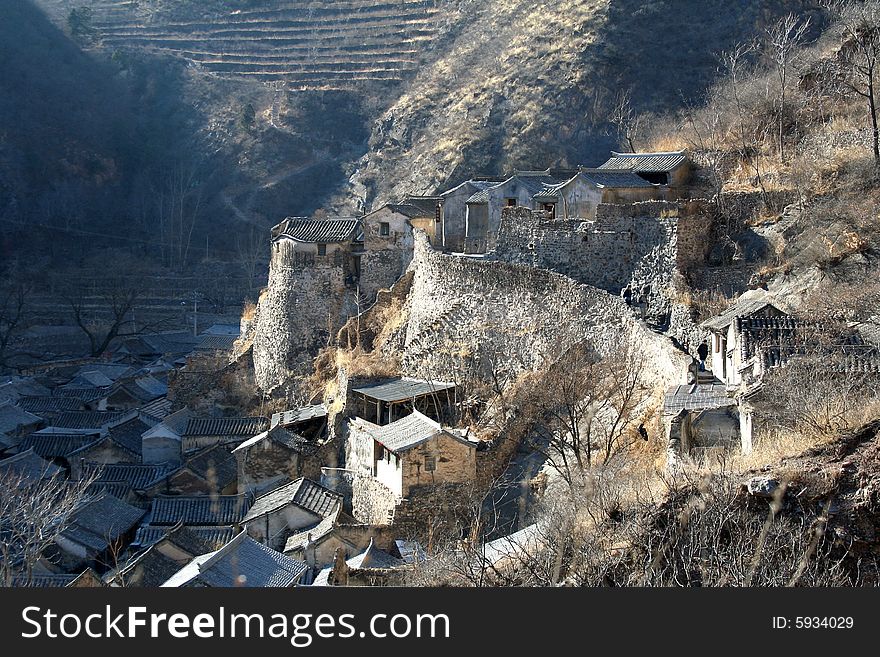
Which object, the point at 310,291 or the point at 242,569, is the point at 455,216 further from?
the point at 242,569

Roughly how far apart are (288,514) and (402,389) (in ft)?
12.6

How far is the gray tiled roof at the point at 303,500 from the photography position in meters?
21.7

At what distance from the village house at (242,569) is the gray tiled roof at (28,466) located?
8.19 m

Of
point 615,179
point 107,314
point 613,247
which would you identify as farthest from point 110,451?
point 107,314

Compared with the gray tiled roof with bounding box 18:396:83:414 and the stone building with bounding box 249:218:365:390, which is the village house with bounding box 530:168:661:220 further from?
the gray tiled roof with bounding box 18:396:83:414

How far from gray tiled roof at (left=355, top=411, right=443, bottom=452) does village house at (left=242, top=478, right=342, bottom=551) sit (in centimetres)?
174

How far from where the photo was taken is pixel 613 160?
27141 mm

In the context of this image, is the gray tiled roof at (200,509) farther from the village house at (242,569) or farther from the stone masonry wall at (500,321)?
the stone masonry wall at (500,321)

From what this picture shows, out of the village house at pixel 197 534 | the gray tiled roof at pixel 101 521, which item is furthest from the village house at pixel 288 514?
the gray tiled roof at pixel 101 521

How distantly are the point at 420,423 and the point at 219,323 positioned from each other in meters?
28.4

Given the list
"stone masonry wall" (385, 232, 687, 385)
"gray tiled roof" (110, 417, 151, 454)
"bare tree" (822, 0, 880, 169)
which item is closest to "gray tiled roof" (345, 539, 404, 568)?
"stone masonry wall" (385, 232, 687, 385)

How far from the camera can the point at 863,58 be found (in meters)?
24.5

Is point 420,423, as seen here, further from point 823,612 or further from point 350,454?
point 823,612

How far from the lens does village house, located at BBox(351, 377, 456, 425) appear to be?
22938 millimetres
